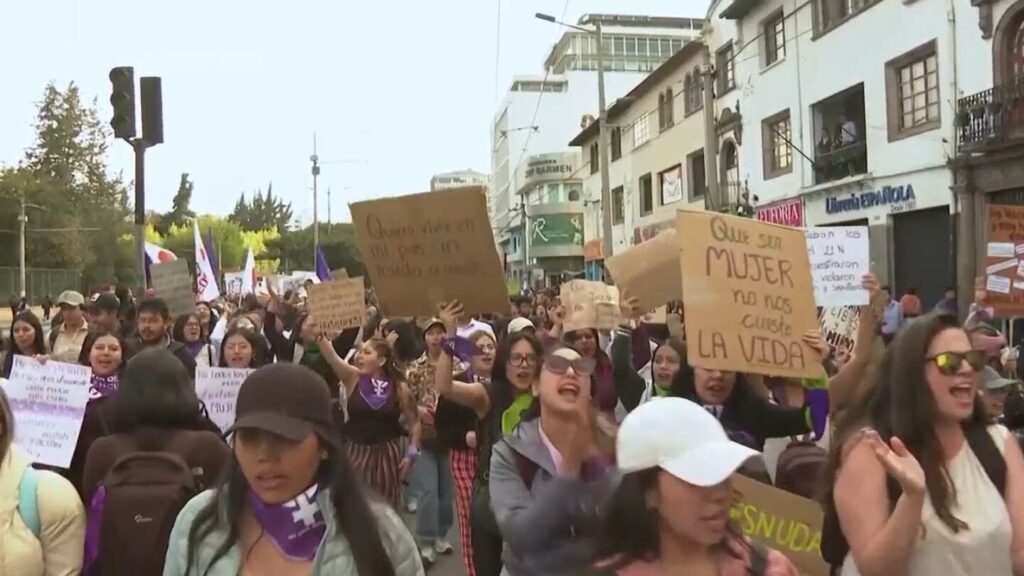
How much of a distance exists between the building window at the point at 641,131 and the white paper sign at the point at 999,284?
30.2 m

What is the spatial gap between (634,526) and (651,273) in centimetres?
395

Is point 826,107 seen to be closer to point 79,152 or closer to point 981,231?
point 981,231

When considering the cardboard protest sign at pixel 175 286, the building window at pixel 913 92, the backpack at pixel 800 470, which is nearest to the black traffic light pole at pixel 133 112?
the cardboard protest sign at pixel 175 286

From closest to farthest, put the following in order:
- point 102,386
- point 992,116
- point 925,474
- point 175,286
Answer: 1. point 925,474
2. point 102,386
3. point 175,286
4. point 992,116

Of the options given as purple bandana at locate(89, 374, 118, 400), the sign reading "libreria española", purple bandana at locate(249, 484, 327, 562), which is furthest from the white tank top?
the sign reading "libreria española"

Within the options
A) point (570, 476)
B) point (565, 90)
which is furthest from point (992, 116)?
point (565, 90)

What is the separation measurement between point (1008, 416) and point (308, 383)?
4576 mm

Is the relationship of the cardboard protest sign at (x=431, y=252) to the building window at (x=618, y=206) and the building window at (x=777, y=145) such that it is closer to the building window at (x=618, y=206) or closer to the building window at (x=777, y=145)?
the building window at (x=777, y=145)

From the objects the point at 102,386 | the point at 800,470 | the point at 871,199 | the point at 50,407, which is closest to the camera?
the point at 800,470

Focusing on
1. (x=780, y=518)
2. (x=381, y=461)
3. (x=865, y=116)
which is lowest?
(x=381, y=461)

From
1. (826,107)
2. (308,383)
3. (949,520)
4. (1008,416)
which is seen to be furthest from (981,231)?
(308,383)

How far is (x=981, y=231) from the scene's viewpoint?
669 inches

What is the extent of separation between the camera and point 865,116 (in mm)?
20812

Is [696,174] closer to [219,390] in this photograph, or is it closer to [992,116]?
[992,116]
